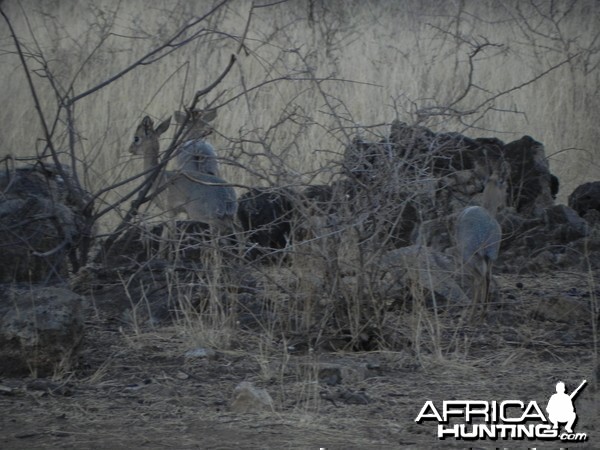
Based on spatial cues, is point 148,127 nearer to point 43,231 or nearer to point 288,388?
point 43,231

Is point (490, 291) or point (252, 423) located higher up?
point (490, 291)

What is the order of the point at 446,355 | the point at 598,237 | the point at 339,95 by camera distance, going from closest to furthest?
1. the point at 446,355
2. the point at 598,237
3. the point at 339,95

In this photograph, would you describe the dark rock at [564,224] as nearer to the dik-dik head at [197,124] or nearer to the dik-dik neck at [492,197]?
the dik-dik neck at [492,197]

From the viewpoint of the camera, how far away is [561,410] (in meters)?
4.21

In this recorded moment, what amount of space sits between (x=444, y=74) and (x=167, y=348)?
7708 millimetres

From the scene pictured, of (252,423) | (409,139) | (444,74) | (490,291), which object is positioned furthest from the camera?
Answer: (444,74)

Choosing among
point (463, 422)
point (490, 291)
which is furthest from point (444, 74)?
point (463, 422)

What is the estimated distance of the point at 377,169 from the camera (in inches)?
218

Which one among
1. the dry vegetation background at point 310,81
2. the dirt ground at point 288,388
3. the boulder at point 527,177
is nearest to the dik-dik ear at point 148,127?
the dry vegetation background at point 310,81

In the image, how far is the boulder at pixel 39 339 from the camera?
16.0ft

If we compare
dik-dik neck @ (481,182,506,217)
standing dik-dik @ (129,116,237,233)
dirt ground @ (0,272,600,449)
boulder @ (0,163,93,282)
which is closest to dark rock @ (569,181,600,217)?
dik-dik neck @ (481,182,506,217)

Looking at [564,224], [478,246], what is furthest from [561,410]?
[564,224]

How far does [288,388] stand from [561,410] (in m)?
1.20

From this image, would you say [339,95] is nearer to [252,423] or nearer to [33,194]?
[33,194]
